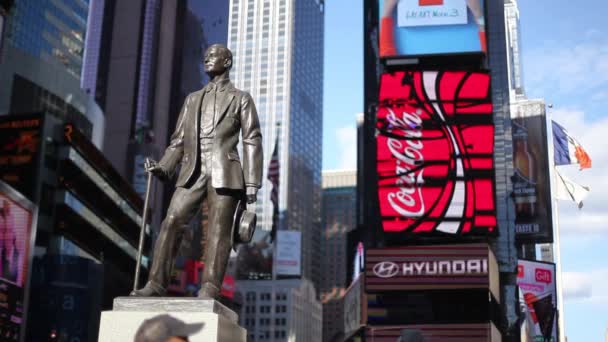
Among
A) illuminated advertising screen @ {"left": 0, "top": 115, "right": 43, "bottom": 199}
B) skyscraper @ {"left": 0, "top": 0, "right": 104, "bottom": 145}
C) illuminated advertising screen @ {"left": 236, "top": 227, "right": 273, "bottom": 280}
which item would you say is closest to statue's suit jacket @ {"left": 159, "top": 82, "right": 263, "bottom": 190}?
illuminated advertising screen @ {"left": 0, "top": 115, "right": 43, "bottom": 199}

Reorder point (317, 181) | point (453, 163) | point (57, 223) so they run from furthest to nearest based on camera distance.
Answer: point (317, 181) < point (57, 223) < point (453, 163)

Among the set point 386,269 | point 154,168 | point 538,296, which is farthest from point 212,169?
point 538,296

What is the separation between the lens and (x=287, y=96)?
181 m

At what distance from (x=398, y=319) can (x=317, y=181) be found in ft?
475

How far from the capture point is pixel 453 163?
48906 mm

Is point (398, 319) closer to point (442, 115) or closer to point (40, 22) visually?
point (442, 115)

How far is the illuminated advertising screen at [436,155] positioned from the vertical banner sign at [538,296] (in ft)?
39.3

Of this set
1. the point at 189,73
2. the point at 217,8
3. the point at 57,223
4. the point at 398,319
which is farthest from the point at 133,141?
the point at 398,319

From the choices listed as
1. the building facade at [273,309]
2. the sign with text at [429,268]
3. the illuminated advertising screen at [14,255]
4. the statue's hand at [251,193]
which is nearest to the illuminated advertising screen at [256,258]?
the building facade at [273,309]

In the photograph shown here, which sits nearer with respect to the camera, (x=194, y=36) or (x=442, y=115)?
(x=442, y=115)

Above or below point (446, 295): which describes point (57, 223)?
above

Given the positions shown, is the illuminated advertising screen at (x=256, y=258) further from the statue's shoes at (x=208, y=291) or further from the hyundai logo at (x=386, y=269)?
the statue's shoes at (x=208, y=291)

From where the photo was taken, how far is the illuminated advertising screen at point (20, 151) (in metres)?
60.9

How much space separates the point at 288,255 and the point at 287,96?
4784 cm
